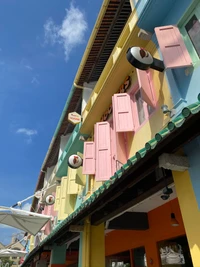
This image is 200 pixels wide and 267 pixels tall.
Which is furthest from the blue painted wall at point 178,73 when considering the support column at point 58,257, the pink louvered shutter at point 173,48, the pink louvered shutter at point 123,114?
the support column at point 58,257

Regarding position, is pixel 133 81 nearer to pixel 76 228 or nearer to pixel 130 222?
pixel 130 222

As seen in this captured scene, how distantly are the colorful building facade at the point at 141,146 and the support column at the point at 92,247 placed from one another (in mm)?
23

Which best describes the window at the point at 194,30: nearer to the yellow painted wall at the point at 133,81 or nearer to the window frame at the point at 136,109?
the yellow painted wall at the point at 133,81

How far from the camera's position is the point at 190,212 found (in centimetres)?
297

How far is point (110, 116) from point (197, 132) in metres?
4.72

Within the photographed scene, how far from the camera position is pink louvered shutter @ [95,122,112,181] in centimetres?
609

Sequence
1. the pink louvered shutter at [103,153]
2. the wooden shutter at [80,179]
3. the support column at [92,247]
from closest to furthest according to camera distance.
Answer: the support column at [92,247] → the pink louvered shutter at [103,153] → the wooden shutter at [80,179]

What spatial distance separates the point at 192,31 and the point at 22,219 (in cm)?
910

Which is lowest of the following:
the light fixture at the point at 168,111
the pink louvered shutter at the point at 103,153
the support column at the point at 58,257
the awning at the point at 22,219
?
the support column at the point at 58,257

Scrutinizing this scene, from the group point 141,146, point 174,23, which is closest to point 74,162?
point 141,146

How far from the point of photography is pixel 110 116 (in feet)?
23.8

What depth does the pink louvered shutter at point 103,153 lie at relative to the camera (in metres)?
6.09

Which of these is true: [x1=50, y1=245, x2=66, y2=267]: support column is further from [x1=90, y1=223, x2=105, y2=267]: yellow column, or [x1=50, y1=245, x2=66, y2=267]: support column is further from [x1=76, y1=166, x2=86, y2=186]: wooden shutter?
[x1=90, y1=223, x2=105, y2=267]: yellow column

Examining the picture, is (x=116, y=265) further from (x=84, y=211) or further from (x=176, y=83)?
(x=176, y=83)
